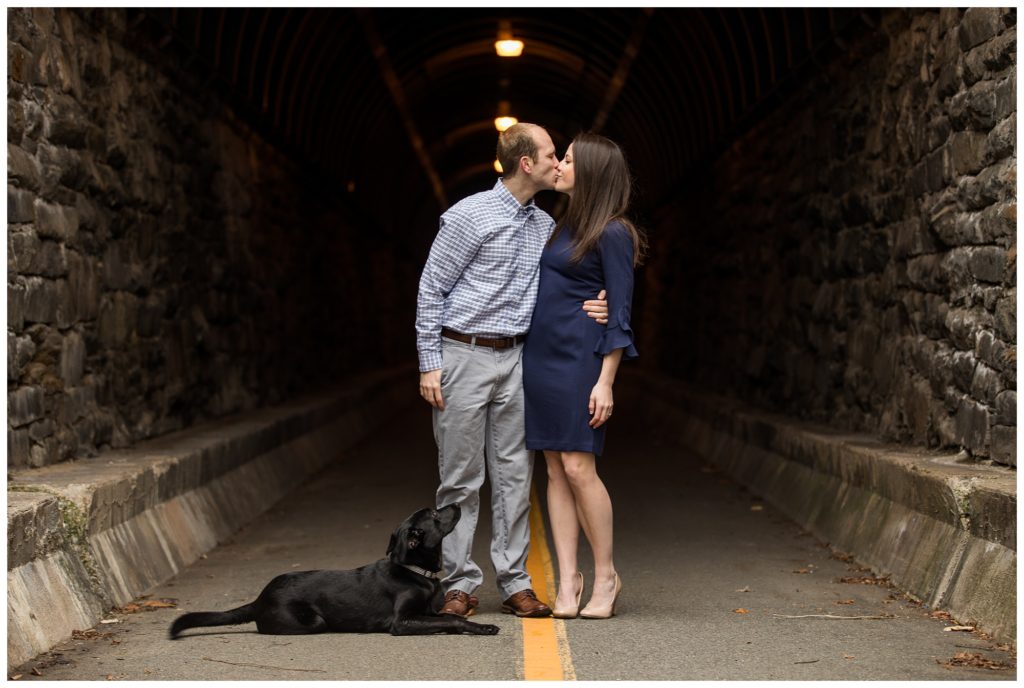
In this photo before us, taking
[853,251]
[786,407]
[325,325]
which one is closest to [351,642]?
[853,251]

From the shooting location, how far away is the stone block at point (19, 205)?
6602 millimetres

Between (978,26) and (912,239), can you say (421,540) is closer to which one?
(978,26)

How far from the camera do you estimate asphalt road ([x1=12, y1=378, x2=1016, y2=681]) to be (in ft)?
16.1

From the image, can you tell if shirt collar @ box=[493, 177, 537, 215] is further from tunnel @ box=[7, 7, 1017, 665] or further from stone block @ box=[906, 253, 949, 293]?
stone block @ box=[906, 253, 949, 293]

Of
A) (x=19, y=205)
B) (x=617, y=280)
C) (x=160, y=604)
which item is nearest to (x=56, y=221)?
(x=19, y=205)

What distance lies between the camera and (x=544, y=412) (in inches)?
229

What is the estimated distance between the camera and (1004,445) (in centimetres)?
655

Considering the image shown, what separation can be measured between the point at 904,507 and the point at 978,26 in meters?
2.54

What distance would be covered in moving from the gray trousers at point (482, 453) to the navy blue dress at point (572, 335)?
13 cm

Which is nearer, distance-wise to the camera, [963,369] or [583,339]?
[583,339]

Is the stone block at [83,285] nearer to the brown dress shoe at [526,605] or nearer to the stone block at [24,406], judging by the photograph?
the stone block at [24,406]

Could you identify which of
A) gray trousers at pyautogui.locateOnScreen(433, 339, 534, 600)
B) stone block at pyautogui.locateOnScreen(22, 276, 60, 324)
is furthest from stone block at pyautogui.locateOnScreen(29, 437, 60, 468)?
gray trousers at pyautogui.locateOnScreen(433, 339, 534, 600)

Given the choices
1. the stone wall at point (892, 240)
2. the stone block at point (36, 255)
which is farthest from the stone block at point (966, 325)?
the stone block at point (36, 255)

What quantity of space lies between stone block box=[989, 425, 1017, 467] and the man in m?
2.28
